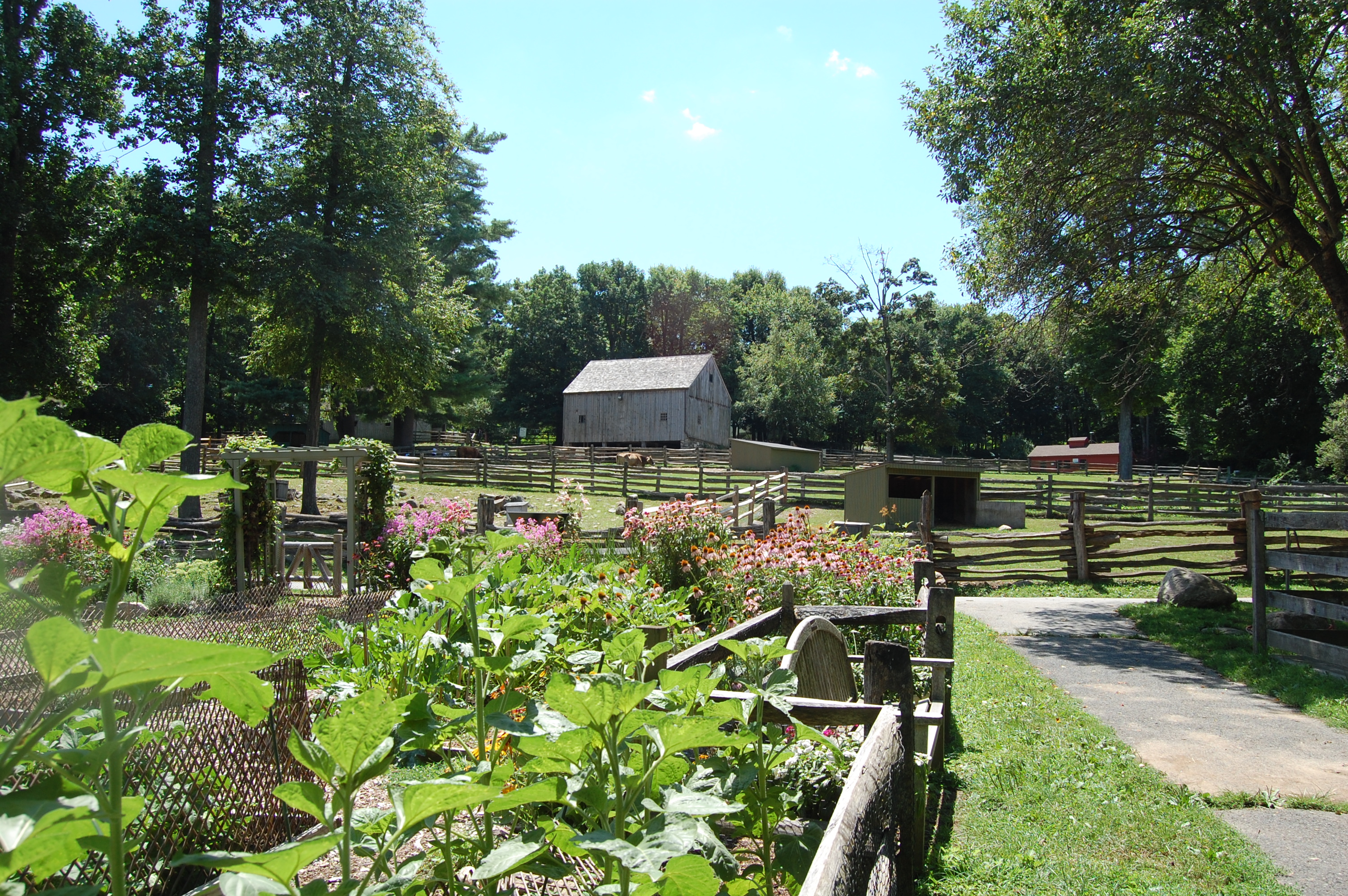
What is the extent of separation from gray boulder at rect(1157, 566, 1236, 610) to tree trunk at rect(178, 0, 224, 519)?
66.5ft

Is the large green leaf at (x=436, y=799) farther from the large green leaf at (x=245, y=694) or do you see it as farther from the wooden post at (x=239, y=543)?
the wooden post at (x=239, y=543)

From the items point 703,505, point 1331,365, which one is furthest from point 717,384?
point 703,505

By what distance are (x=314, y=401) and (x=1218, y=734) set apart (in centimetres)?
2241

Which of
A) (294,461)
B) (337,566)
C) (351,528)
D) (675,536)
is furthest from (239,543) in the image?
(675,536)

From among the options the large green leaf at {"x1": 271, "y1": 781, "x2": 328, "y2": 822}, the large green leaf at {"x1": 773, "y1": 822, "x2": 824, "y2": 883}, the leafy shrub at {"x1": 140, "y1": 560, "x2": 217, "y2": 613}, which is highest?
the large green leaf at {"x1": 271, "y1": 781, "x2": 328, "y2": 822}

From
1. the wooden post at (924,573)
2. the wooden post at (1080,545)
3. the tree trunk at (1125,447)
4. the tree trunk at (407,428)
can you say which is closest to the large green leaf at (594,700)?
the wooden post at (924,573)

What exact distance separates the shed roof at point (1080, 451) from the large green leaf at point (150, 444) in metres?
60.8

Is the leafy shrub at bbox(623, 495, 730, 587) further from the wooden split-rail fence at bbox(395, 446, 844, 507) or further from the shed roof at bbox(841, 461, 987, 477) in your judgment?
the wooden split-rail fence at bbox(395, 446, 844, 507)

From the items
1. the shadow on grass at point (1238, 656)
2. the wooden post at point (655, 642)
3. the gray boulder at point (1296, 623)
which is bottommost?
the shadow on grass at point (1238, 656)

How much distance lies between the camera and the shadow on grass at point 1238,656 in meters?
6.98

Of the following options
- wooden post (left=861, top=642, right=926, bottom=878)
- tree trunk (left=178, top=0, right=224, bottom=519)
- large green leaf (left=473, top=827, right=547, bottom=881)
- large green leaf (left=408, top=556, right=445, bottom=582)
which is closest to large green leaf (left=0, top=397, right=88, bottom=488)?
large green leaf (left=473, top=827, right=547, bottom=881)

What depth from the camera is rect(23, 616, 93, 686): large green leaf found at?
22.2 inches

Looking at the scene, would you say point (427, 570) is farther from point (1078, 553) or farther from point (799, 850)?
point (1078, 553)

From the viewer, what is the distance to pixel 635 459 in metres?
33.8
